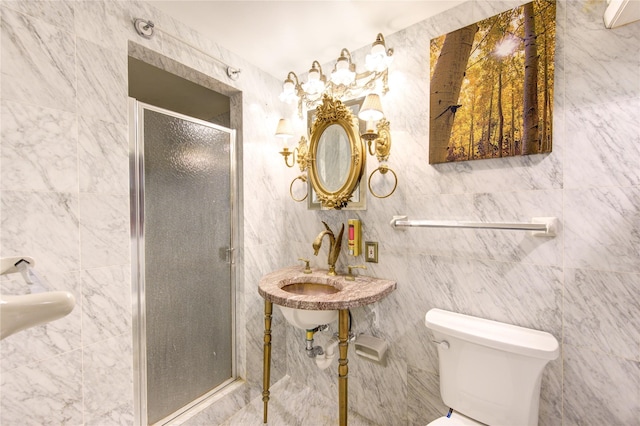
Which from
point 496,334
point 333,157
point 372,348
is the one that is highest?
point 333,157

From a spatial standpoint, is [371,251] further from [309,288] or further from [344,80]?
[344,80]

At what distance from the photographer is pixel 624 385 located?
1.04 meters

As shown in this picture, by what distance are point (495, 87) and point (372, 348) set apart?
1440 millimetres

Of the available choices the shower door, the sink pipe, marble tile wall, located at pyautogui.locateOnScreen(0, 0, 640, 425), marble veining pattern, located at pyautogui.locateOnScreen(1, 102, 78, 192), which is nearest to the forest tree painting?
marble tile wall, located at pyautogui.locateOnScreen(0, 0, 640, 425)

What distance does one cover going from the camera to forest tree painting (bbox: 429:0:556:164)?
1.15 meters

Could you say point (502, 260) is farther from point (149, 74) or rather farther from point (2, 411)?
point (149, 74)

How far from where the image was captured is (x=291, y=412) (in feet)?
5.73

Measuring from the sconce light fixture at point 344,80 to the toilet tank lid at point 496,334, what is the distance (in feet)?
4.13

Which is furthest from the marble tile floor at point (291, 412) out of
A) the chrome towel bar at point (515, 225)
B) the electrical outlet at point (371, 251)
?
the chrome towel bar at point (515, 225)

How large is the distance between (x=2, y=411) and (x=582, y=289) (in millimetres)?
2208

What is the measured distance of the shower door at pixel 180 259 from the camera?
1412 millimetres

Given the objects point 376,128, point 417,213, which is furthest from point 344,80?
point 417,213

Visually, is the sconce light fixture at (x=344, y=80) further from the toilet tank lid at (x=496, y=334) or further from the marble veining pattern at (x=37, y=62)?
the toilet tank lid at (x=496, y=334)

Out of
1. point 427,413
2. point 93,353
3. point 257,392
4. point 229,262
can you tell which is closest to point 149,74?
point 229,262
